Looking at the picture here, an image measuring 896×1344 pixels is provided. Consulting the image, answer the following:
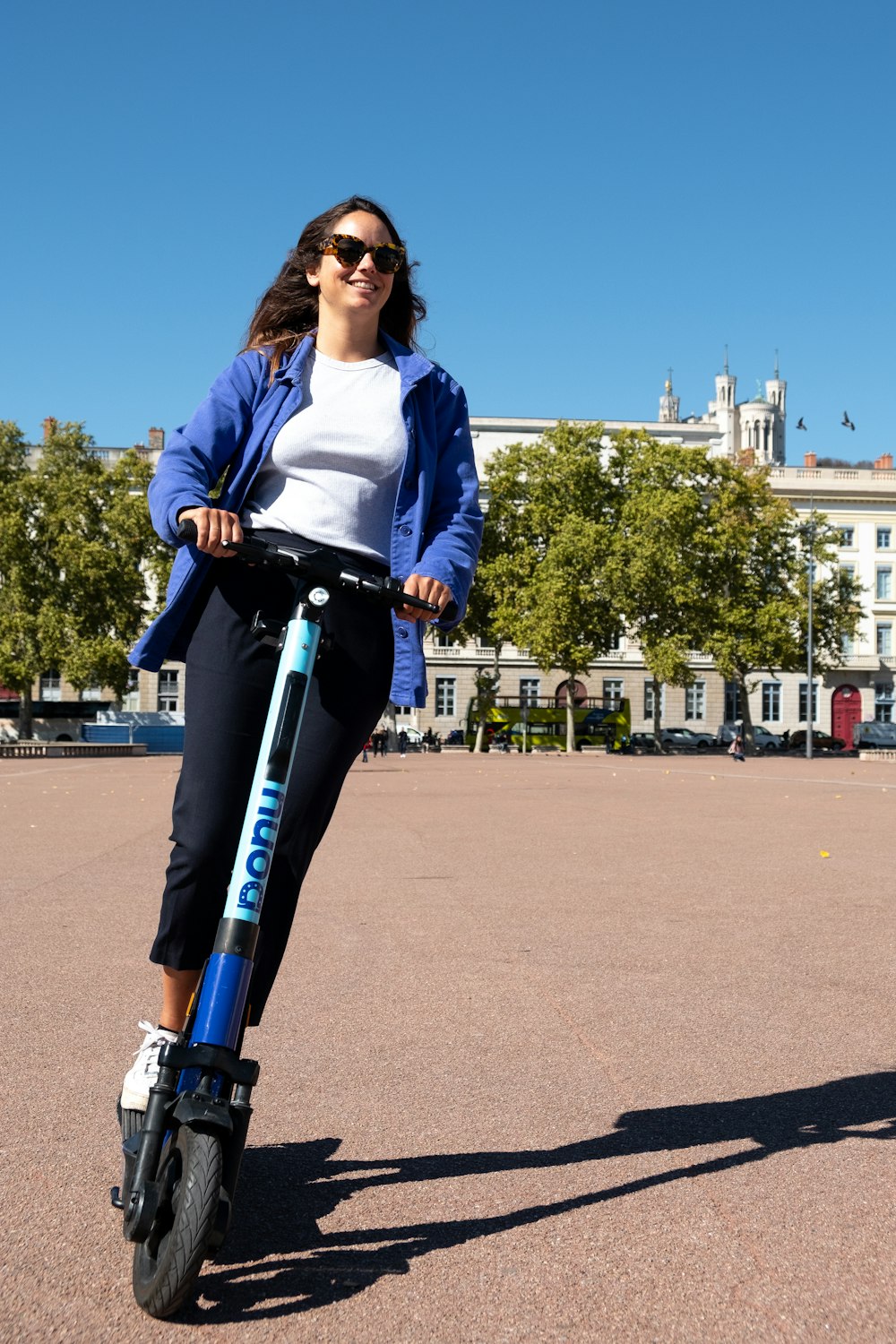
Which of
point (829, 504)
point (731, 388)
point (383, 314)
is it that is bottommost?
point (383, 314)

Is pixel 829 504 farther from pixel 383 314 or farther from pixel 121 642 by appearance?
pixel 383 314

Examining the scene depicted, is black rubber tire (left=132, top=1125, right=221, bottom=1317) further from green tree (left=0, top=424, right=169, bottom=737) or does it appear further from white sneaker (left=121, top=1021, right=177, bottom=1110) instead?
green tree (left=0, top=424, right=169, bottom=737)

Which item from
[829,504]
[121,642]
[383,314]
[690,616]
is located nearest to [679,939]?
[383,314]

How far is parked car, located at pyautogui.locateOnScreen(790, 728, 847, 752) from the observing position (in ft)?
250

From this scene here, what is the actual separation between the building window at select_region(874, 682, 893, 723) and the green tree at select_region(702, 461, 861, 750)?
18144 mm

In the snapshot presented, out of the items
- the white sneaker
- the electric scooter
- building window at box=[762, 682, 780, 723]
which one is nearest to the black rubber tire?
the electric scooter

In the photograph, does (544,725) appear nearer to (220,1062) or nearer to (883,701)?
(883,701)

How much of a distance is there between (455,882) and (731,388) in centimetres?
15334

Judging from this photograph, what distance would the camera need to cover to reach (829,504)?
282 feet

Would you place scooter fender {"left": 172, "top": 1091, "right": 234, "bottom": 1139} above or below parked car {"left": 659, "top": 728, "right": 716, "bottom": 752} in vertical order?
above

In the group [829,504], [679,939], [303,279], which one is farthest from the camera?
[829,504]

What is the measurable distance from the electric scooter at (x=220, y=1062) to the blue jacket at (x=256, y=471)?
192mm

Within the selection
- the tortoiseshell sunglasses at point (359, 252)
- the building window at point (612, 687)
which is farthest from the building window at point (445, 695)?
the tortoiseshell sunglasses at point (359, 252)

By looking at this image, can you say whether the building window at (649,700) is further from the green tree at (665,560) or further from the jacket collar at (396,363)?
the jacket collar at (396,363)
